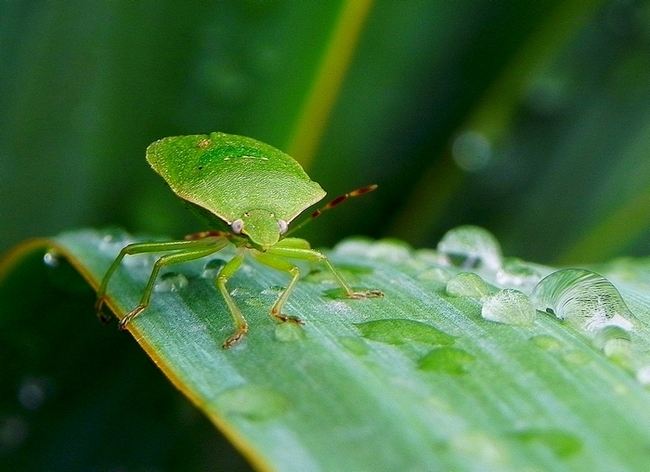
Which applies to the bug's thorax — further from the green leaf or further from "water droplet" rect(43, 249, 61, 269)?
"water droplet" rect(43, 249, 61, 269)

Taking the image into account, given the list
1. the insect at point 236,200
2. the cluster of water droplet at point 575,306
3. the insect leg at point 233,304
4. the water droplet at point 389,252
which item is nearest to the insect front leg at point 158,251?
the insect at point 236,200

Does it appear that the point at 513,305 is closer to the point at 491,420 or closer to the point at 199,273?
the point at 491,420

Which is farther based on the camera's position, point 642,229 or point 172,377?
point 642,229

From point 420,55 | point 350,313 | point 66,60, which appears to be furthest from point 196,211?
point 420,55

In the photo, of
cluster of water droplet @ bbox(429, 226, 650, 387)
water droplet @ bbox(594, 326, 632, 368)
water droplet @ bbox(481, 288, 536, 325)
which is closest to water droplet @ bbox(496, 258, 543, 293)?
cluster of water droplet @ bbox(429, 226, 650, 387)

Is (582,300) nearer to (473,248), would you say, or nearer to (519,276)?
(519,276)

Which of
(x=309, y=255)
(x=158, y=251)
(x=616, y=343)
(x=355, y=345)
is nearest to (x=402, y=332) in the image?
(x=355, y=345)
